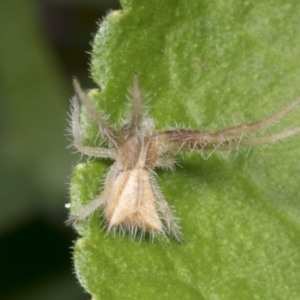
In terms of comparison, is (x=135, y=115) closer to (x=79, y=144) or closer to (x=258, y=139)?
(x=79, y=144)

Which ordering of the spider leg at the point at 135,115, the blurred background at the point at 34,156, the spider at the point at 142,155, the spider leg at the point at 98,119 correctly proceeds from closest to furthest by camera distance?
the spider leg at the point at 135,115 < the spider leg at the point at 98,119 < the spider at the point at 142,155 < the blurred background at the point at 34,156

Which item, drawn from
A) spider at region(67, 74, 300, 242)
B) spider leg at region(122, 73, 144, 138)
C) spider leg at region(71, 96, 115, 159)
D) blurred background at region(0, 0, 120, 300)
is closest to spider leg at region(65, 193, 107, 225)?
spider at region(67, 74, 300, 242)

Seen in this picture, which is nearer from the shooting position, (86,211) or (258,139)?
(86,211)

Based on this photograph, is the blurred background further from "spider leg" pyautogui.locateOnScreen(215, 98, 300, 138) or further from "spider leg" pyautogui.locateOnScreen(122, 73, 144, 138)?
"spider leg" pyautogui.locateOnScreen(215, 98, 300, 138)

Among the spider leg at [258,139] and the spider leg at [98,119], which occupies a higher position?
the spider leg at [98,119]

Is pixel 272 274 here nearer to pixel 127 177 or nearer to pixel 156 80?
pixel 127 177

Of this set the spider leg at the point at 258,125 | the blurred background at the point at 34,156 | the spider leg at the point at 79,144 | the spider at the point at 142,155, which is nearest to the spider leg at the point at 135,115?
the spider at the point at 142,155

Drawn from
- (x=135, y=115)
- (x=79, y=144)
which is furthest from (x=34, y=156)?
(x=135, y=115)

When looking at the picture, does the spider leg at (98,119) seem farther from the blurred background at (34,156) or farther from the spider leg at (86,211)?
the blurred background at (34,156)
